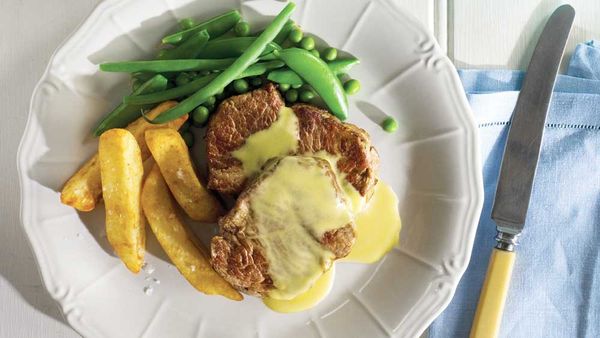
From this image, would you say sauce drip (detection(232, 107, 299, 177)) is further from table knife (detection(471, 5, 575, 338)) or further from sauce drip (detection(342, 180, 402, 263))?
table knife (detection(471, 5, 575, 338))

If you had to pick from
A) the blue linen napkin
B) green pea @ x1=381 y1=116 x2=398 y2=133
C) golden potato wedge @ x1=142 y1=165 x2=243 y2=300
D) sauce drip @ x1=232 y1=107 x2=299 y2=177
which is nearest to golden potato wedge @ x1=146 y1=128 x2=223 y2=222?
golden potato wedge @ x1=142 y1=165 x2=243 y2=300

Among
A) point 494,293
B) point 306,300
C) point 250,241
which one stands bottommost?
point 306,300

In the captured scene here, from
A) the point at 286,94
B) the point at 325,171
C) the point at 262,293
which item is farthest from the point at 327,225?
the point at 286,94

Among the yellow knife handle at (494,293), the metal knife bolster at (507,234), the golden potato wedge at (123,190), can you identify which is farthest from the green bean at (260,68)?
the yellow knife handle at (494,293)

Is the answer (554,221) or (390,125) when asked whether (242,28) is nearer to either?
(390,125)

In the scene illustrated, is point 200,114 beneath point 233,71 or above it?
beneath

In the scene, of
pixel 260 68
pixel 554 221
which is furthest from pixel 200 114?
pixel 554 221
